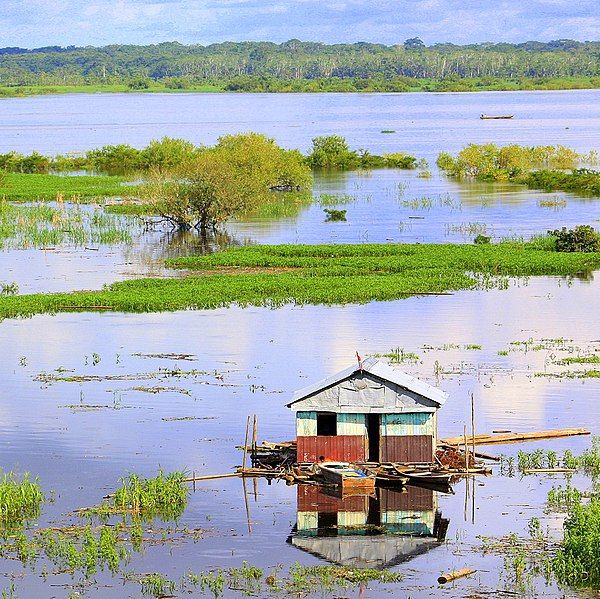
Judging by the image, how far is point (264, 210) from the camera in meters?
67.5

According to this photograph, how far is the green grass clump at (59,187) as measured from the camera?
7394cm

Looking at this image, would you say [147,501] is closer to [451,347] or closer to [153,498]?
[153,498]

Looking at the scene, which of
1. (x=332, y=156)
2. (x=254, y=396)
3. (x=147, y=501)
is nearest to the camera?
(x=147, y=501)

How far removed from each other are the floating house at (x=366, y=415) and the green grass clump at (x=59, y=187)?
46175mm

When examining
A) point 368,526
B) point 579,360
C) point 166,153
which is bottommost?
point 368,526

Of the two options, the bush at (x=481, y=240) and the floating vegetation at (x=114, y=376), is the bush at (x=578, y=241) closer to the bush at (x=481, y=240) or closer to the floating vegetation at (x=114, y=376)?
the bush at (x=481, y=240)

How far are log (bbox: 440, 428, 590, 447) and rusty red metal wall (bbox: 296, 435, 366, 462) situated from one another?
6.83 ft

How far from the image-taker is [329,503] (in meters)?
21.4

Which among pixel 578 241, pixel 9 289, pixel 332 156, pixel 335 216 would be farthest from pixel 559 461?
pixel 332 156

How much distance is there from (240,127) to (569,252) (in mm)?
99539

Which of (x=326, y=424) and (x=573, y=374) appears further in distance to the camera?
(x=573, y=374)

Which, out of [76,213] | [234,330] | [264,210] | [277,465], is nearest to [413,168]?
[264,210]

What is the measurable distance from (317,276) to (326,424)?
22135 mm

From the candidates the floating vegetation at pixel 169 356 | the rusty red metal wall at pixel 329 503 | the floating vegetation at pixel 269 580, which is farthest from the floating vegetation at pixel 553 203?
the floating vegetation at pixel 269 580
